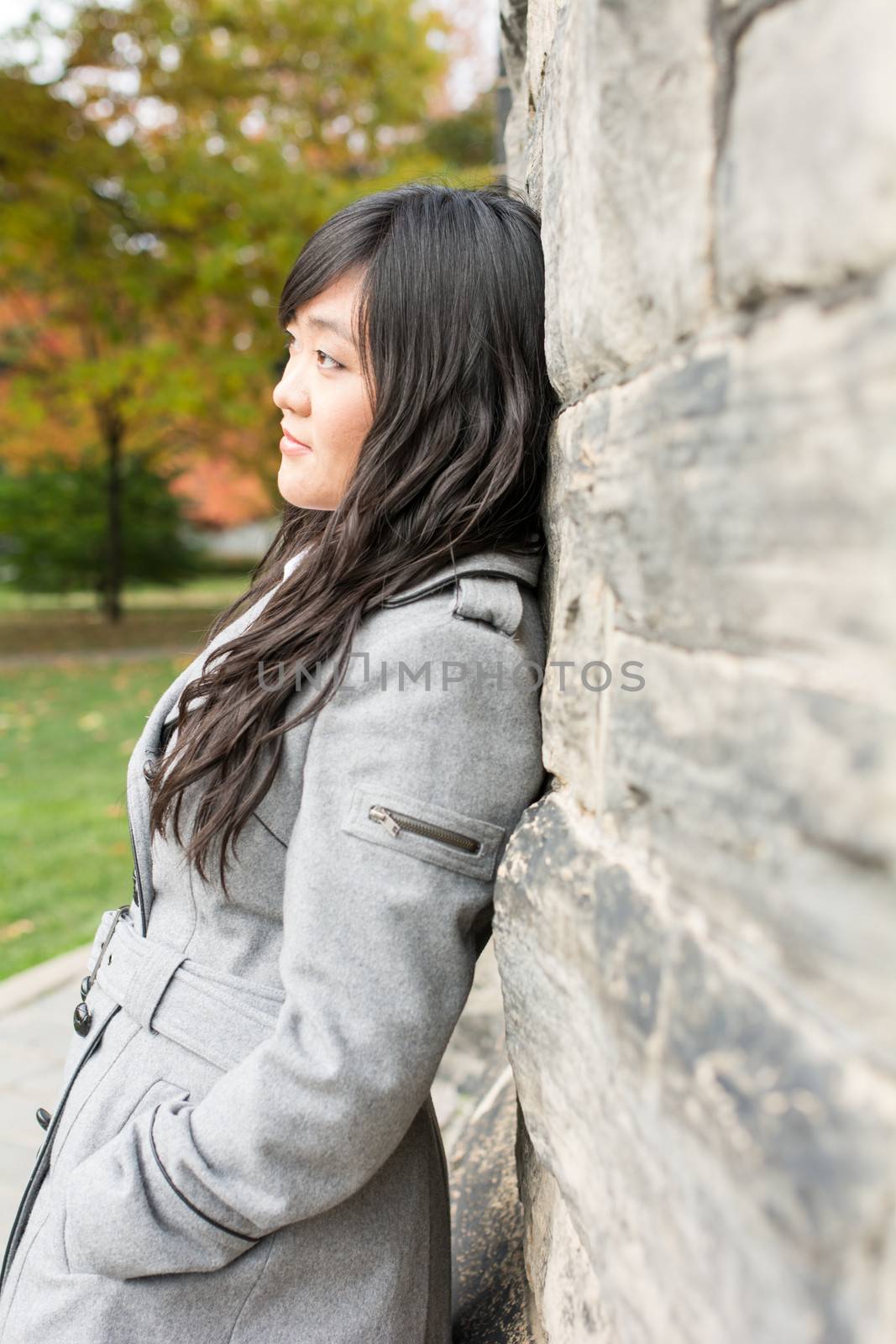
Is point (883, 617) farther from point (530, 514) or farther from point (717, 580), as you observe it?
point (530, 514)

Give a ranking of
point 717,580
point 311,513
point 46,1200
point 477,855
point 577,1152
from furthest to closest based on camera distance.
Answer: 1. point 311,513
2. point 46,1200
3. point 477,855
4. point 577,1152
5. point 717,580

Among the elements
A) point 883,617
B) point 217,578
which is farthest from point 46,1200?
point 217,578

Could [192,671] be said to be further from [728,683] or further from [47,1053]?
[47,1053]

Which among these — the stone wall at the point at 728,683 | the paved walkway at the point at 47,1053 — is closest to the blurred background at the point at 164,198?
the paved walkway at the point at 47,1053

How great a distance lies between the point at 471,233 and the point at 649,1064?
38.5 inches

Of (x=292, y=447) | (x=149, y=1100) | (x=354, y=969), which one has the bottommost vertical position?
(x=149, y=1100)

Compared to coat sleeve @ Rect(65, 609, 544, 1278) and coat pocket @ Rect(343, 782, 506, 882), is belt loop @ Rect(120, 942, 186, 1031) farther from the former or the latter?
coat pocket @ Rect(343, 782, 506, 882)

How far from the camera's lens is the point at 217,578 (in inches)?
968

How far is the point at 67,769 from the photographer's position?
6617 millimetres

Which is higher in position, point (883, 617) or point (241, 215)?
point (241, 215)

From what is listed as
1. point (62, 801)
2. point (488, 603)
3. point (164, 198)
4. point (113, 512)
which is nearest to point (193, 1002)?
point (488, 603)

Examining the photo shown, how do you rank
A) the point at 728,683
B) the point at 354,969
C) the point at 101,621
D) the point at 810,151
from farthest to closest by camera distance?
the point at 101,621 → the point at 354,969 → the point at 728,683 → the point at 810,151

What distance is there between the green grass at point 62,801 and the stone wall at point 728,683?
987 millimetres

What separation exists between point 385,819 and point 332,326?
0.65 m
